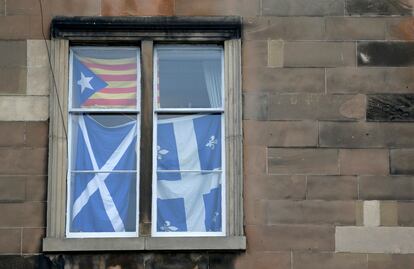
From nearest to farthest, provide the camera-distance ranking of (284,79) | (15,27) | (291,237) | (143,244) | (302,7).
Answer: (143,244) < (291,237) < (284,79) < (15,27) < (302,7)

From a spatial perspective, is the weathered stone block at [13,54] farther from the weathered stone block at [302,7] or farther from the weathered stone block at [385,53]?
the weathered stone block at [385,53]

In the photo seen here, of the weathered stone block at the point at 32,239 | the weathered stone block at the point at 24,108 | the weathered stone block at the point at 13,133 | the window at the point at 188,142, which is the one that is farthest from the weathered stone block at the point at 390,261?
the weathered stone block at the point at 13,133

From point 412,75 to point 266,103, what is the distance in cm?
173

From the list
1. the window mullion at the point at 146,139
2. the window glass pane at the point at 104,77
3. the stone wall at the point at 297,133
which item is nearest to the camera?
the stone wall at the point at 297,133

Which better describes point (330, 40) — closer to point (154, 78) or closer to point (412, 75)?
point (412, 75)

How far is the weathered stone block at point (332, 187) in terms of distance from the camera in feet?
33.5

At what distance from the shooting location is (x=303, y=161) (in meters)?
10.3

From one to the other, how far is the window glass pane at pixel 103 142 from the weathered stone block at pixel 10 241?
3.35 feet

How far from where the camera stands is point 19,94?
34.3 ft

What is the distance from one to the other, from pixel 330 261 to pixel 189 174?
6.16ft

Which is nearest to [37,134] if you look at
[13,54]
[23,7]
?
[13,54]

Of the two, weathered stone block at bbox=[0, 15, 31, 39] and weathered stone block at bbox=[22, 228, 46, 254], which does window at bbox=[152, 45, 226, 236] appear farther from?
weathered stone block at bbox=[0, 15, 31, 39]

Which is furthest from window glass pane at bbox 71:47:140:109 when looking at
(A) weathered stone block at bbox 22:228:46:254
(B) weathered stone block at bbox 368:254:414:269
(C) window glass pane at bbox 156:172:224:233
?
(B) weathered stone block at bbox 368:254:414:269

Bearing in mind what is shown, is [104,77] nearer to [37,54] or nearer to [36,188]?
[37,54]
